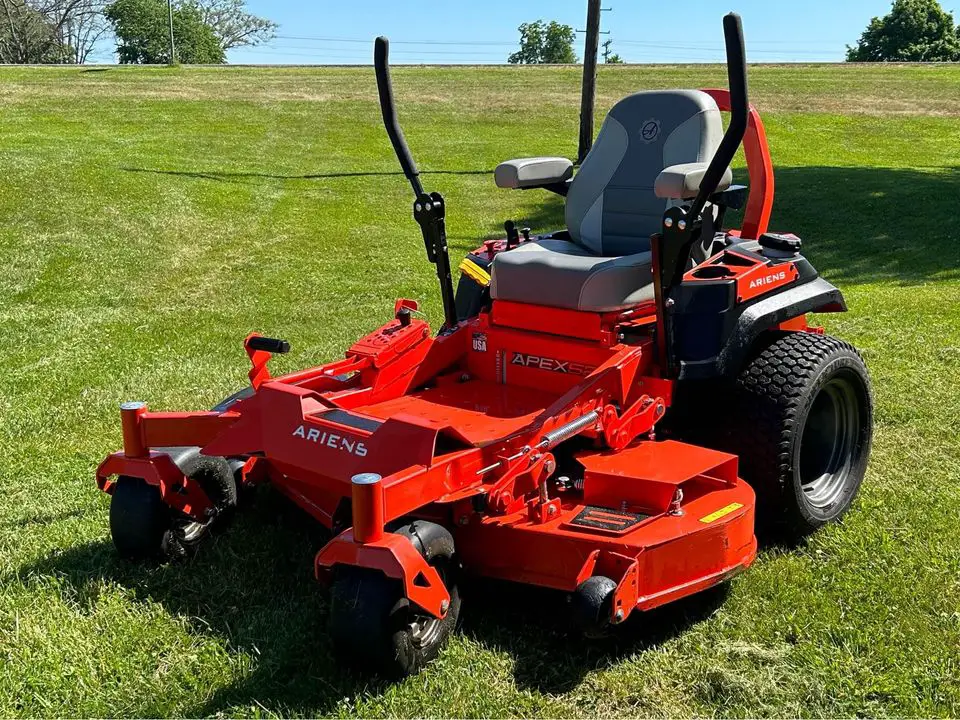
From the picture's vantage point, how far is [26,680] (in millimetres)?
2975

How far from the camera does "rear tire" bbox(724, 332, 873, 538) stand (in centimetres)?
380

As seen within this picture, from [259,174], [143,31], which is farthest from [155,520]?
[143,31]

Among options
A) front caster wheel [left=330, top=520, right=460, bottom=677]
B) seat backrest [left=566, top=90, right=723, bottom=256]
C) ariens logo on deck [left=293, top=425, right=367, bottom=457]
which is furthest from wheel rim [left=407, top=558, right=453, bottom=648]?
seat backrest [left=566, top=90, right=723, bottom=256]

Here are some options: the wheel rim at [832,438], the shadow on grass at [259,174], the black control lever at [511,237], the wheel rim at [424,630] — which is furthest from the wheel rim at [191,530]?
the shadow on grass at [259,174]

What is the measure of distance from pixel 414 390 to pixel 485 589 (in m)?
1.06

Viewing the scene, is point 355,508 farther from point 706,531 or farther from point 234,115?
point 234,115

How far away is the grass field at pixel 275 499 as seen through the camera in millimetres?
2980

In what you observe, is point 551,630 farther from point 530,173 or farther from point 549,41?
point 549,41

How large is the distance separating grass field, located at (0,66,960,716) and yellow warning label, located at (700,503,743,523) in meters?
0.37

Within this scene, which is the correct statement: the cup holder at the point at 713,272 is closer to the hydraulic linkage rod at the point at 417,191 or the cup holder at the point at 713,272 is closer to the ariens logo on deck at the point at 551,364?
the ariens logo on deck at the point at 551,364

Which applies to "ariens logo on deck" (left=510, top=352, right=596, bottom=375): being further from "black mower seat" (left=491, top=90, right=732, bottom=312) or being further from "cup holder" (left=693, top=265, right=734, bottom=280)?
"cup holder" (left=693, top=265, right=734, bottom=280)

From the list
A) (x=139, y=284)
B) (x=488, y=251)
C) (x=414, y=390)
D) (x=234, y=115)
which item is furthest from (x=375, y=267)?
(x=234, y=115)

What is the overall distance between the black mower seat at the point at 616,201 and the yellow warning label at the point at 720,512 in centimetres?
99

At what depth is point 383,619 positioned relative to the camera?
2.77 meters
